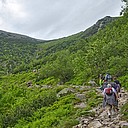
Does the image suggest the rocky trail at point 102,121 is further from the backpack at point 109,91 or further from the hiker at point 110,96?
the backpack at point 109,91

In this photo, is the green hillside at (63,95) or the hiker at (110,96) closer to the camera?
the hiker at (110,96)

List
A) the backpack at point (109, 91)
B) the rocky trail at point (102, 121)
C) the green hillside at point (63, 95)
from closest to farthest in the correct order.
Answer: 1. the rocky trail at point (102, 121)
2. the backpack at point (109, 91)
3. the green hillside at point (63, 95)

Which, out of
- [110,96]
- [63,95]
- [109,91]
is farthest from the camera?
[63,95]

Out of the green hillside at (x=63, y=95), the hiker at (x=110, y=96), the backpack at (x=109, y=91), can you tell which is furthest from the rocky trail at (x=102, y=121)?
the backpack at (x=109, y=91)

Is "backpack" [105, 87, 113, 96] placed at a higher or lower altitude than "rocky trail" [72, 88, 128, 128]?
higher

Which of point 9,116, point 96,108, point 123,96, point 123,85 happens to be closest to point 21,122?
point 9,116

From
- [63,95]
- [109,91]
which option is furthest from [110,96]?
[63,95]

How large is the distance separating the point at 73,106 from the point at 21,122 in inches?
180

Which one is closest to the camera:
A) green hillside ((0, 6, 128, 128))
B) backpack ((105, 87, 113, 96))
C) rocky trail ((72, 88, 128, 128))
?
rocky trail ((72, 88, 128, 128))

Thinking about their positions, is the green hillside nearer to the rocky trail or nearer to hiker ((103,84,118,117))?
the rocky trail

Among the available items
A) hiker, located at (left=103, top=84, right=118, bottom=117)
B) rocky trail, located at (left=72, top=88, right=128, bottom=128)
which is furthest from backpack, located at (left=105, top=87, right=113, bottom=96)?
rocky trail, located at (left=72, top=88, right=128, bottom=128)

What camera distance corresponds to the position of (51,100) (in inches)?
1189

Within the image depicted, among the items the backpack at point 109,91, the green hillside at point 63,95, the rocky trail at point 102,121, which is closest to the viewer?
the rocky trail at point 102,121

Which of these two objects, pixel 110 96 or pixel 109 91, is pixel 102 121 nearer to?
pixel 110 96
